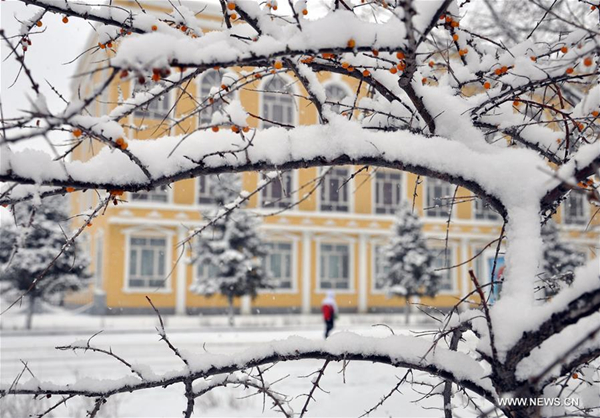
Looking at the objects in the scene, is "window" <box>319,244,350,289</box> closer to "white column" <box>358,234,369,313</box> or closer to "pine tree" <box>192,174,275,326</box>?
"white column" <box>358,234,369,313</box>

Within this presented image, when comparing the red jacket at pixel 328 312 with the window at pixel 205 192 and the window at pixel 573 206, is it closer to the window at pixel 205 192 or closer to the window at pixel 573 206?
the window at pixel 573 206

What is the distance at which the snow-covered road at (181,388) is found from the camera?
5844 mm

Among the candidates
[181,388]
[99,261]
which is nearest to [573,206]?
[181,388]

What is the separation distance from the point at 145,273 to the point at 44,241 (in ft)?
20.4

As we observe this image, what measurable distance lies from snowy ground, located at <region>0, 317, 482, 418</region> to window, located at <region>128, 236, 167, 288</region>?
5.94 metres

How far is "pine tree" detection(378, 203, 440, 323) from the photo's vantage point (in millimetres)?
23172

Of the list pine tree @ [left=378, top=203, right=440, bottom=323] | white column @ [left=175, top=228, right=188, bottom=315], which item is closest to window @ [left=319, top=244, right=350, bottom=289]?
pine tree @ [left=378, top=203, right=440, bottom=323]

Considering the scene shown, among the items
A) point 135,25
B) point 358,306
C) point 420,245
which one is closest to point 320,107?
point 135,25

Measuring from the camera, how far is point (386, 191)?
28344mm

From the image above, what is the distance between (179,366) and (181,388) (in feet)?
12.0

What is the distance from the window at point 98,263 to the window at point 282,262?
7.91 m

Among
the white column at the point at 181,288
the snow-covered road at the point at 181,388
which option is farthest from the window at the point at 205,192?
the snow-covered road at the point at 181,388

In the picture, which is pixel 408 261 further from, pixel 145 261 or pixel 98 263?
pixel 98 263

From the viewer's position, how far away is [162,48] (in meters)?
1.67
